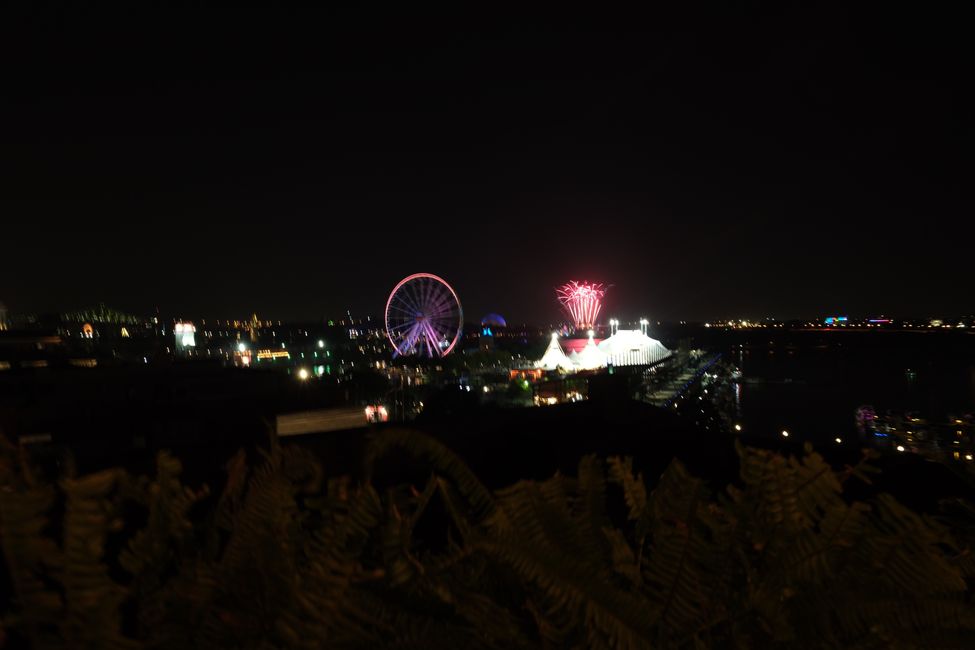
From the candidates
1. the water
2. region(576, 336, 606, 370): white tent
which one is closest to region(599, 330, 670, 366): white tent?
region(576, 336, 606, 370): white tent

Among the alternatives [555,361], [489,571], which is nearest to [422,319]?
[555,361]

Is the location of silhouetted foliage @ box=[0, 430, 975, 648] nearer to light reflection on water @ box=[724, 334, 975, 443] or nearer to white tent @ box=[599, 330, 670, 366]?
light reflection on water @ box=[724, 334, 975, 443]

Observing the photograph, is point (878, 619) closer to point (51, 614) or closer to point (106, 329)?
point (51, 614)

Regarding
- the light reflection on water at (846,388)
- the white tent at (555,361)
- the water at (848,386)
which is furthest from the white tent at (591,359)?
the light reflection on water at (846,388)

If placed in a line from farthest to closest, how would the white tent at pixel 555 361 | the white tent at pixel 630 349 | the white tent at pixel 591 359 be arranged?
the white tent at pixel 630 349 → the white tent at pixel 591 359 → the white tent at pixel 555 361

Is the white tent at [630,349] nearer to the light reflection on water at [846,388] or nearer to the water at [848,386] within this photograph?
the light reflection on water at [846,388]

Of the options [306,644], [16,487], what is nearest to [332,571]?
[306,644]
